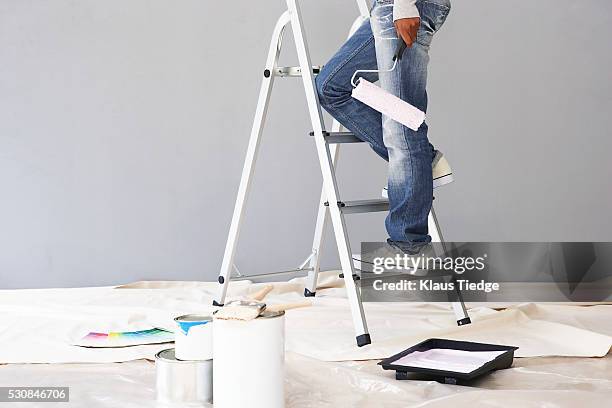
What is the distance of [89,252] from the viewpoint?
145 inches

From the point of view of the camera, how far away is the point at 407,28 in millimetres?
2223

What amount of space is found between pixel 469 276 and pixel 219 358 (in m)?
2.33

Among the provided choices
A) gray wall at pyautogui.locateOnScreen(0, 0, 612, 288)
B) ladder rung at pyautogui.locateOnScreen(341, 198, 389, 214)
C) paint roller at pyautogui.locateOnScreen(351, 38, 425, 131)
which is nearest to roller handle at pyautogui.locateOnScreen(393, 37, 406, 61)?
paint roller at pyautogui.locateOnScreen(351, 38, 425, 131)

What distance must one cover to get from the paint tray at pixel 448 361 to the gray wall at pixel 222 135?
1.69 metres

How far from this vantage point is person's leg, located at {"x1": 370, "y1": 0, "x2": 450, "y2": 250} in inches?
90.4

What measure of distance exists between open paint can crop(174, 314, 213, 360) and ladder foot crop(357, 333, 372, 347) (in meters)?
0.76

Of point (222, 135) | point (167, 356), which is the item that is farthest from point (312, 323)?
point (222, 135)

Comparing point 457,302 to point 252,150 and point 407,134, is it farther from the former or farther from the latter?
point 252,150

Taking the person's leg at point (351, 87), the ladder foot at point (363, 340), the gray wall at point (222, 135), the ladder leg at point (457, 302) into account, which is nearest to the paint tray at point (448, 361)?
the ladder foot at point (363, 340)

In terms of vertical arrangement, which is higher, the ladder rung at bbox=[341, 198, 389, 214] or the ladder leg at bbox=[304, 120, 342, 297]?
the ladder rung at bbox=[341, 198, 389, 214]

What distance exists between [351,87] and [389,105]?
0.66ft

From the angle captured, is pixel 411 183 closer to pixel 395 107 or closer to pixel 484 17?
pixel 395 107

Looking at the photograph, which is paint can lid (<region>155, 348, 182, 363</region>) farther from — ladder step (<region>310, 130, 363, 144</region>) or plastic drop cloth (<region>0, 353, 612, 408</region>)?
ladder step (<region>310, 130, 363, 144</region>)

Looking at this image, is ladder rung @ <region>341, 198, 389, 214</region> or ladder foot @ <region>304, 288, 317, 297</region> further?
ladder foot @ <region>304, 288, 317, 297</region>
